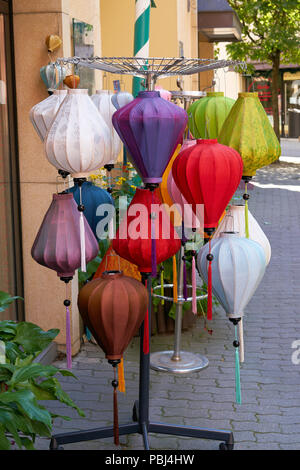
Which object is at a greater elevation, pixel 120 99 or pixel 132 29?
pixel 132 29

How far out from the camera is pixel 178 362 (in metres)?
5.56

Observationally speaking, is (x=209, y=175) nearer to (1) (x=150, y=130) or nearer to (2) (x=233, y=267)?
(1) (x=150, y=130)

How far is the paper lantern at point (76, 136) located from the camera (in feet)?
10.00

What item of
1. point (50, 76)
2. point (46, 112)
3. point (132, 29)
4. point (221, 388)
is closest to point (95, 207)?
point (46, 112)

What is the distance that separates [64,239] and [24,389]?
2.31ft

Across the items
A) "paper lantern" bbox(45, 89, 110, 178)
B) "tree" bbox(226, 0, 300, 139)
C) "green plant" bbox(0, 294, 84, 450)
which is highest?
"tree" bbox(226, 0, 300, 139)

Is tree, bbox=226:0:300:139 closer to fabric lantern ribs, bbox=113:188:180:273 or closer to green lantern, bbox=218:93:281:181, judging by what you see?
green lantern, bbox=218:93:281:181

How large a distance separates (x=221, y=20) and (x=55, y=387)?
11944 mm

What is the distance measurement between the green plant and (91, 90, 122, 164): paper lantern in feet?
3.51

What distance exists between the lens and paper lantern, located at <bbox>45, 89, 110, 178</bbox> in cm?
305

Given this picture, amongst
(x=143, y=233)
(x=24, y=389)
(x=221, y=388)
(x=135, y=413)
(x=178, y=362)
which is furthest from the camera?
(x=178, y=362)

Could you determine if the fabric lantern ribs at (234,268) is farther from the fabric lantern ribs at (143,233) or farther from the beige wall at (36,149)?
the beige wall at (36,149)

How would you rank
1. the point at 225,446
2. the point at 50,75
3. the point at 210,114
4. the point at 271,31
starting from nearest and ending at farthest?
the point at 210,114
the point at 225,446
the point at 50,75
the point at 271,31

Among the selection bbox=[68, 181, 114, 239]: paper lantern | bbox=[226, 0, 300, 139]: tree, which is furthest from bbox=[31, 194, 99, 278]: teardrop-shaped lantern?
bbox=[226, 0, 300, 139]: tree
